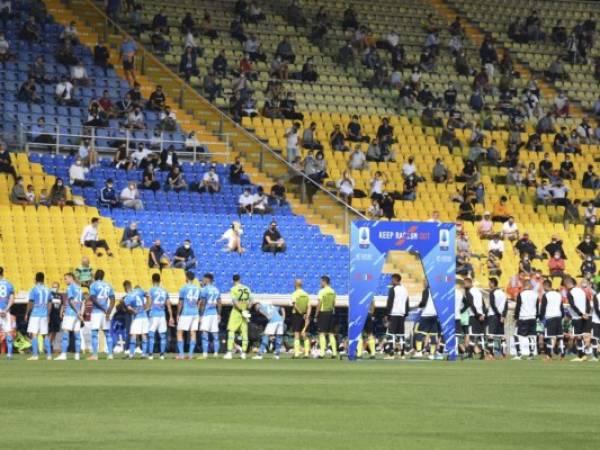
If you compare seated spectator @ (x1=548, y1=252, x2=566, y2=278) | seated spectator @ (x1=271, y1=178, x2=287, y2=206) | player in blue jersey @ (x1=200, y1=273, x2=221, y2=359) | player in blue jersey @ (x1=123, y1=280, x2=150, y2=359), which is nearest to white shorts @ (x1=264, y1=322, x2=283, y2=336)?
player in blue jersey @ (x1=200, y1=273, x2=221, y2=359)

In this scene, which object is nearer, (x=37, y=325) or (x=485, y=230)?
(x=37, y=325)

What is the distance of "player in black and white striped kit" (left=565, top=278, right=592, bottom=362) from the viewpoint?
35719 mm

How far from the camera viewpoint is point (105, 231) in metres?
39.4

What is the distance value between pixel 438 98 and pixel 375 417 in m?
37.2

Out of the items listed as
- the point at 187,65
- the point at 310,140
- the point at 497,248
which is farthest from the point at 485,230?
the point at 187,65

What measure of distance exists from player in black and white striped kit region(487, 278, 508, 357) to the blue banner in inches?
142

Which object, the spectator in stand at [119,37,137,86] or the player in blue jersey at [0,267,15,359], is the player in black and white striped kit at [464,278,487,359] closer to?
the player in blue jersey at [0,267,15,359]

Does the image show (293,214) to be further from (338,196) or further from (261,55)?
(261,55)

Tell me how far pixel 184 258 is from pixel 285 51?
1398 cm

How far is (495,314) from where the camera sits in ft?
122

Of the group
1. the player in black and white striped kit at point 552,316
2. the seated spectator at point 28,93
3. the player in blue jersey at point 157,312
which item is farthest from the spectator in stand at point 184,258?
the player in black and white striped kit at point 552,316

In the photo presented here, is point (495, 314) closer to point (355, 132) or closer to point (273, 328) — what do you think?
point (273, 328)

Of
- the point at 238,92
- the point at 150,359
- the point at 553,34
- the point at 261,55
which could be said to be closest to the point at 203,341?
the point at 150,359

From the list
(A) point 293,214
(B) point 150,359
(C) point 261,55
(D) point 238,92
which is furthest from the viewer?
(C) point 261,55
